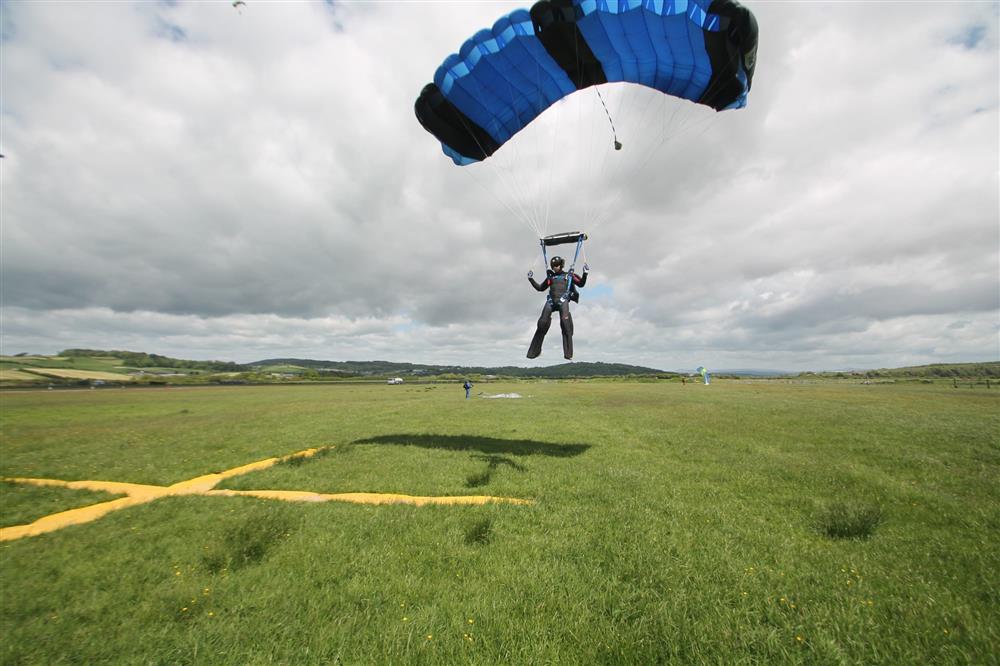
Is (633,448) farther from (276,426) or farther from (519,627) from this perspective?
(276,426)

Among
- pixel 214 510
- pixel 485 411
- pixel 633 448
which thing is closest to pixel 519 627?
pixel 214 510

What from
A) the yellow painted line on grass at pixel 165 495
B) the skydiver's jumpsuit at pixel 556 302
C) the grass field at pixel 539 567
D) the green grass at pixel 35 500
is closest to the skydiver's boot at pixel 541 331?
the skydiver's jumpsuit at pixel 556 302

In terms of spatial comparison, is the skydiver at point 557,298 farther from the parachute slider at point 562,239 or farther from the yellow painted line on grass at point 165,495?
the yellow painted line on grass at point 165,495

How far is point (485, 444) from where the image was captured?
1670 cm

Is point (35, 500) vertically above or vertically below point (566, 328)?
below

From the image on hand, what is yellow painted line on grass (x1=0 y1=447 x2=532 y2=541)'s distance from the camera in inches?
336

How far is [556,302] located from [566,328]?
95 cm

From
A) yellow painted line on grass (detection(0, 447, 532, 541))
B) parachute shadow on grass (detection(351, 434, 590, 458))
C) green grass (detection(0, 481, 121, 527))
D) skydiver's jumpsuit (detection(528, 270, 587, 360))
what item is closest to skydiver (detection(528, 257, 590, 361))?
skydiver's jumpsuit (detection(528, 270, 587, 360))

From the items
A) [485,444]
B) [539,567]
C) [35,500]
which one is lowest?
[35,500]

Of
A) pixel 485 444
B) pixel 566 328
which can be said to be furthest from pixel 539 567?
pixel 485 444

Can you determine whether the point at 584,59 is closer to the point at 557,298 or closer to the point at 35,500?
the point at 557,298

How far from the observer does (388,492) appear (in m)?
10.2

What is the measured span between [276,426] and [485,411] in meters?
14.0

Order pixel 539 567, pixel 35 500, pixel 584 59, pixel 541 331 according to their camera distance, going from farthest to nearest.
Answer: pixel 541 331, pixel 584 59, pixel 35 500, pixel 539 567
